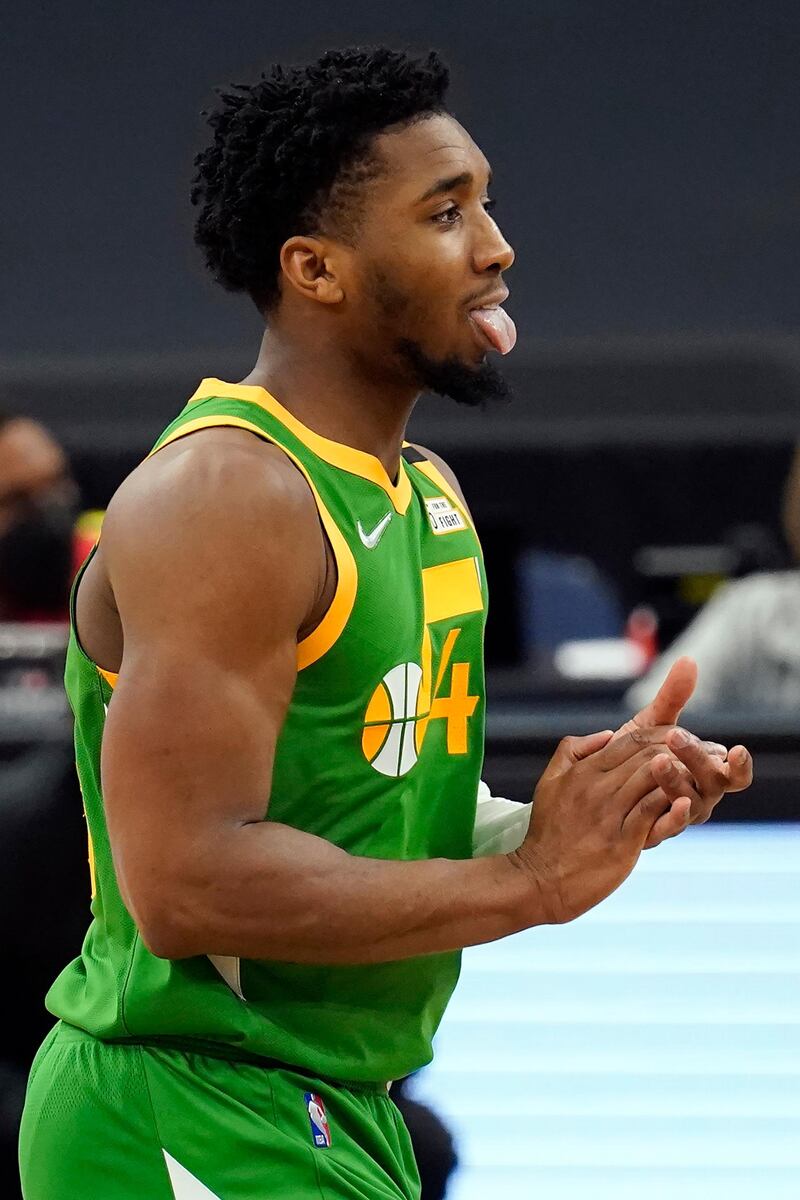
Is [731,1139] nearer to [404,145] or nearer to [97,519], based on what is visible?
[404,145]

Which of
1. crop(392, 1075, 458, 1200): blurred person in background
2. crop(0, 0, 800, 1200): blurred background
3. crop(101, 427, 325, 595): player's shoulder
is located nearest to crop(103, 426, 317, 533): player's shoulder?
crop(101, 427, 325, 595): player's shoulder

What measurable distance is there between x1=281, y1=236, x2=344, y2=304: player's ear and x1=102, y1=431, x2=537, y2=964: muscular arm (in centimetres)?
24

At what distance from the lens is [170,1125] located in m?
1.68

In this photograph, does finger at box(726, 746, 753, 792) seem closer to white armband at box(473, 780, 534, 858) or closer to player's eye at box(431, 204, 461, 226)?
white armband at box(473, 780, 534, 858)

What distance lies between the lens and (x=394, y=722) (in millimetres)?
1729

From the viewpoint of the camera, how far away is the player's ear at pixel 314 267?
1.76 m

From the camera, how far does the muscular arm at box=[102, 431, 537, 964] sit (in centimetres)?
153

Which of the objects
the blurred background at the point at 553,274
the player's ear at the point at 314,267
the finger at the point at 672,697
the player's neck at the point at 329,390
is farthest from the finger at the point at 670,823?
the blurred background at the point at 553,274

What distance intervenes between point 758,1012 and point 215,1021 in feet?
3.04

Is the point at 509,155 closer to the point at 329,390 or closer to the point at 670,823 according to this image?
the point at 329,390

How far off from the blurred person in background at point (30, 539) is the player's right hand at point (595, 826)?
3.66 m

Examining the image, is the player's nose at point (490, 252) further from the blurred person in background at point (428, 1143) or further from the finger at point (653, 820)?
the blurred person in background at point (428, 1143)

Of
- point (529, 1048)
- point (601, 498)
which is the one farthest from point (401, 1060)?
point (601, 498)

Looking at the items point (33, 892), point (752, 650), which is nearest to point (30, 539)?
point (752, 650)
